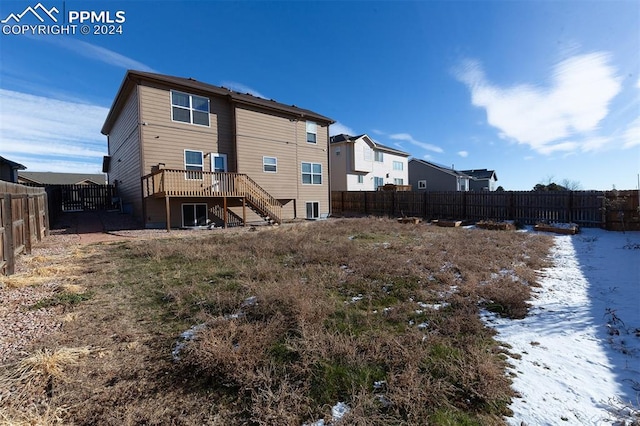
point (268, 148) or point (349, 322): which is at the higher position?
point (268, 148)

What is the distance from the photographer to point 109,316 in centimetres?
377

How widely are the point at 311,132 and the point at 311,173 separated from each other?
2.71 meters

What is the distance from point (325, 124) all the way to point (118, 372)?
731 inches

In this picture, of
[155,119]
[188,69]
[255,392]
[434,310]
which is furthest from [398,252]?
[188,69]

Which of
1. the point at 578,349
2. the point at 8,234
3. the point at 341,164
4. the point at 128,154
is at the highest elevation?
the point at 341,164

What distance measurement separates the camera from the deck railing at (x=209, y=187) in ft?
38.6

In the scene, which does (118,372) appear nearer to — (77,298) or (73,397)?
(73,397)

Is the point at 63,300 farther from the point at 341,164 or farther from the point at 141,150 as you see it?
the point at 341,164

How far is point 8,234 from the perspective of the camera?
17.2ft

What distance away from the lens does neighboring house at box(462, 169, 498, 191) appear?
149 ft

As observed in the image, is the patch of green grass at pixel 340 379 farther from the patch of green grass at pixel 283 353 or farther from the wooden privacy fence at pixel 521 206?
the wooden privacy fence at pixel 521 206

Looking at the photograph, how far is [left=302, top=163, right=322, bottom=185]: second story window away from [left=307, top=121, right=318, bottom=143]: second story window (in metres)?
1.65

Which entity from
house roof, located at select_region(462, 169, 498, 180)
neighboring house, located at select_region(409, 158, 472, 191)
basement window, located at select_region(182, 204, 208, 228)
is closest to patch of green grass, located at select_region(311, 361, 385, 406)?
basement window, located at select_region(182, 204, 208, 228)

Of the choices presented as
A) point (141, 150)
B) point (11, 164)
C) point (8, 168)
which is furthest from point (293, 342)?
point (8, 168)
